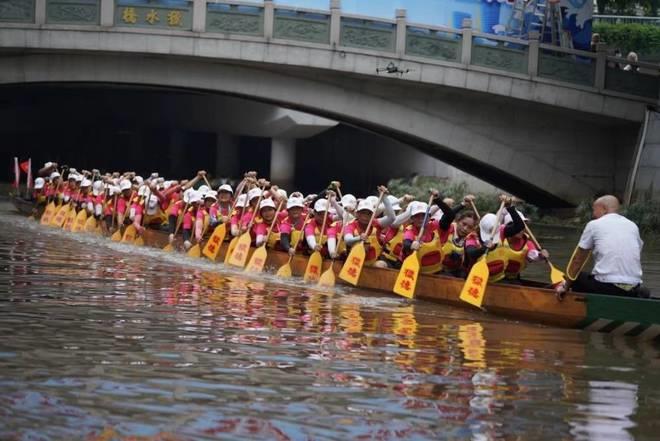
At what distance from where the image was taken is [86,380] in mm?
10750

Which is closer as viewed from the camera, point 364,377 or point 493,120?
point 364,377

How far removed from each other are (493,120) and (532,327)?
67.6 ft

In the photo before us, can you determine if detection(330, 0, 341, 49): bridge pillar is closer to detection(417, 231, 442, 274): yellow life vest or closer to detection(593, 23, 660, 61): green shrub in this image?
detection(417, 231, 442, 274): yellow life vest

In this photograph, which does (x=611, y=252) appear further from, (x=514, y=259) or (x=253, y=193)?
(x=253, y=193)

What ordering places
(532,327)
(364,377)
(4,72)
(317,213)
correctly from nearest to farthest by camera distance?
(364,377)
(532,327)
(317,213)
(4,72)

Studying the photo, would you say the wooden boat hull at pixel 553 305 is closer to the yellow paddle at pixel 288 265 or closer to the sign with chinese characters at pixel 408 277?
the sign with chinese characters at pixel 408 277

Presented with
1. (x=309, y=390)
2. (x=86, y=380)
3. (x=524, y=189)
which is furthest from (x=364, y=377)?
(x=524, y=189)

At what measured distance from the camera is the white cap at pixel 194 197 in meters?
23.6

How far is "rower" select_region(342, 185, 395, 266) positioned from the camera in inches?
727

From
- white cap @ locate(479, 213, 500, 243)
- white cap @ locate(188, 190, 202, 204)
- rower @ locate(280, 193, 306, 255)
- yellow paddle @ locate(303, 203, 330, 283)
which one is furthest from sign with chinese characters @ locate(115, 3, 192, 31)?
white cap @ locate(479, 213, 500, 243)

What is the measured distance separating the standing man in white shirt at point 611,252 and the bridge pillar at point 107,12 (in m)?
19.4

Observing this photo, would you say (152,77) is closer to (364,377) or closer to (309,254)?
(309,254)

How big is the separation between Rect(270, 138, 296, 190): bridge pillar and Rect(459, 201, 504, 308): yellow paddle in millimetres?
32747

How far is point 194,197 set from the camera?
23703mm
